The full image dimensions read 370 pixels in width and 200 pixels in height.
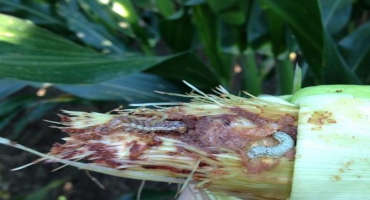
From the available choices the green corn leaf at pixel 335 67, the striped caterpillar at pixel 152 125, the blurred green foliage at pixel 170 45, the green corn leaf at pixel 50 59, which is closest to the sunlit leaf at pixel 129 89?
the blurred green foliage at pixel 170 45

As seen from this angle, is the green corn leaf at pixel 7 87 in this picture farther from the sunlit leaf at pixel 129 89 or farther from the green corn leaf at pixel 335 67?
the green corn leaf at pixel 335 67

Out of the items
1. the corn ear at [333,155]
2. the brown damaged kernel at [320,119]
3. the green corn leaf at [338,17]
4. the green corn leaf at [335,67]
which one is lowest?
the corn ear at [333,155]

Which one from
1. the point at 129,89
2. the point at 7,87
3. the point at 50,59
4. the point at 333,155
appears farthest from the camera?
the point at 129,89

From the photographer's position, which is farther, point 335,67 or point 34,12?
point 34,12

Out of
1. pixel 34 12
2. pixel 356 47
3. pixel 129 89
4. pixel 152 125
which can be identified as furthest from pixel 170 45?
pixel 152 125

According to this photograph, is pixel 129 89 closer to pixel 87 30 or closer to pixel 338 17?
pixel 87 30

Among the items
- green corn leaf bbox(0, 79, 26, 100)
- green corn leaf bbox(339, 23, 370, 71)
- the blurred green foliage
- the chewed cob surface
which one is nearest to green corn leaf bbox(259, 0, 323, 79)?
the blurred green foliage

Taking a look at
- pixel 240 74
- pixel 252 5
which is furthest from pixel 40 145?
pixel 252 5

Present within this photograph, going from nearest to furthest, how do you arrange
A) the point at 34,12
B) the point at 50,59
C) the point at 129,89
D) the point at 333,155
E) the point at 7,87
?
the point at 333,155 < the point at 50,59 < the point at 7,87 < the point at 129,89 < the point at 34,12
